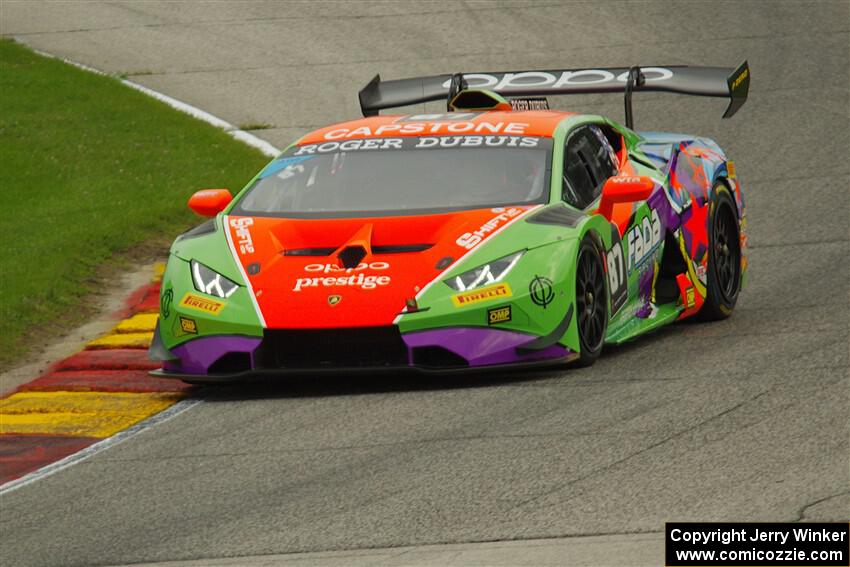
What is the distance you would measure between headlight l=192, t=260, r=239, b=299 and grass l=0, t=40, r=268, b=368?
212 centimetres

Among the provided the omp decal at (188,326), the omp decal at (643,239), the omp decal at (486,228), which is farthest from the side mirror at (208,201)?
the omp decal at (643,239)

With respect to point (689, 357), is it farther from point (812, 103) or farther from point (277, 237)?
point (812, 103)

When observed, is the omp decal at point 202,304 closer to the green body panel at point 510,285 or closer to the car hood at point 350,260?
the green body panel at point 510,285

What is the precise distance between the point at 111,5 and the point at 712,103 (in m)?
8.24

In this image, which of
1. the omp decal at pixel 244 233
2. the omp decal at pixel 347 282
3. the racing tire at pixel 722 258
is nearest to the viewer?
the omp decal at pixel 347 282

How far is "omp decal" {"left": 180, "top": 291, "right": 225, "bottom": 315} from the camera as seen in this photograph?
8836 millimetres

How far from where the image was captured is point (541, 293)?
8.60 metres

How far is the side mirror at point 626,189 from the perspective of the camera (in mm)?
9211

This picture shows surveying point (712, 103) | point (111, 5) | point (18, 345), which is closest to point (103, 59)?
point (111, 5)

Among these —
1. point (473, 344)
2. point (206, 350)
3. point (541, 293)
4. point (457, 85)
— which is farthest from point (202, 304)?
point (457, 85)

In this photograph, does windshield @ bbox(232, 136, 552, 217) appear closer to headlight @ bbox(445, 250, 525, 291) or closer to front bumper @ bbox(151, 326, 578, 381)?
headlight @ bbox(445, 250, 525, 291)

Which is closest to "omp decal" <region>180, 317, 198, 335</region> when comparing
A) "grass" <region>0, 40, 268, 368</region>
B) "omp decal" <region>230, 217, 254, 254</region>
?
"omp decal" <region>230, 217, 254, 254</region>

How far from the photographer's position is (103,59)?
20297mm

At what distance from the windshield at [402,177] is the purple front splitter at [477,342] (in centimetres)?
91
